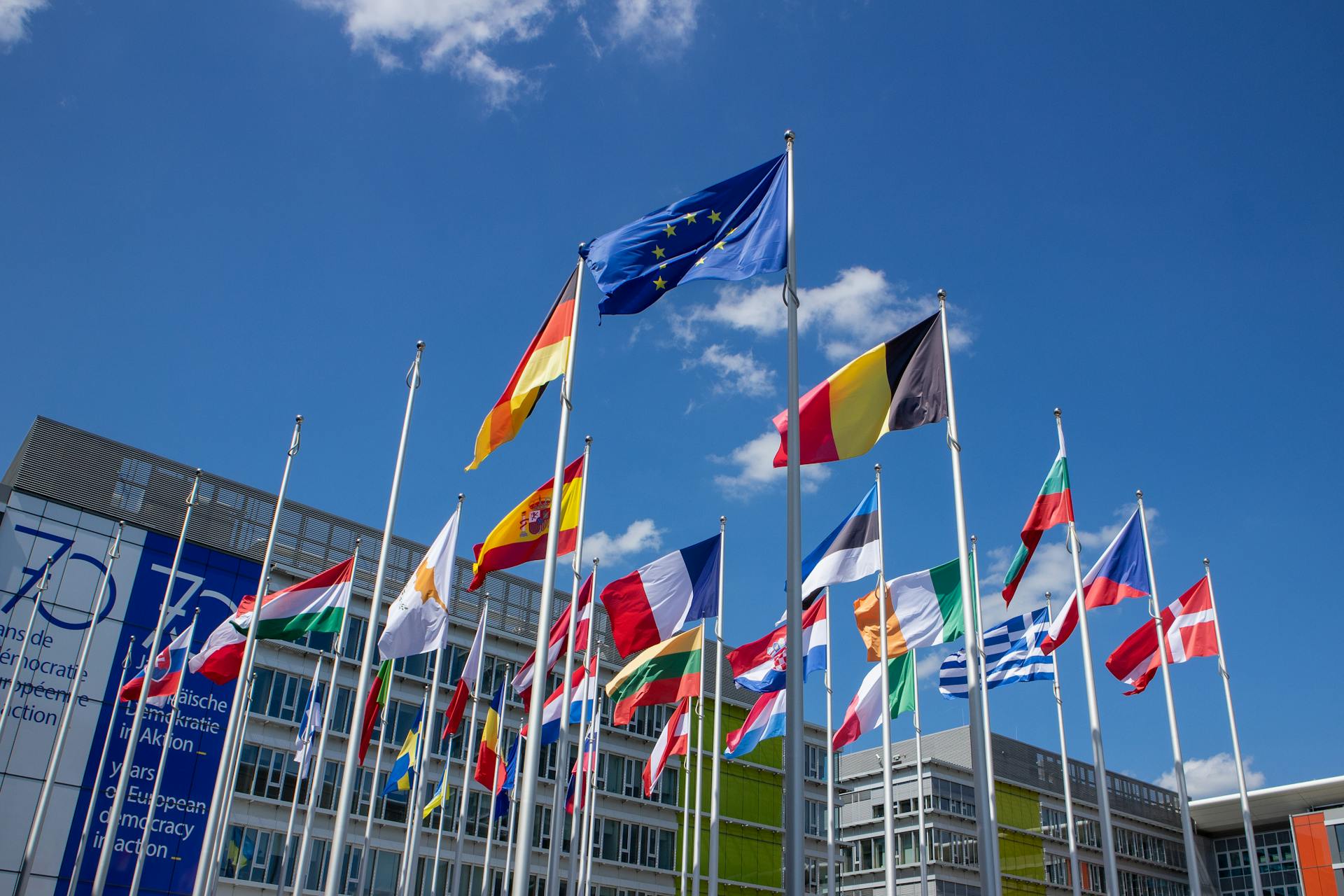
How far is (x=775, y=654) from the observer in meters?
31.0

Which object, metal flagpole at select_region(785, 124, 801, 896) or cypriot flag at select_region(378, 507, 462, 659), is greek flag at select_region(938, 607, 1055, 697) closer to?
cypriot flag at select_region(378, 507, 462, 659)

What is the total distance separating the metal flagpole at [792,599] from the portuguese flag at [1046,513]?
960 cm

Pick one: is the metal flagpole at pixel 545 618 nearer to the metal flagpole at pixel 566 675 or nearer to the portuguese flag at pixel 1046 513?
the metal flagpole at pixel 566 675

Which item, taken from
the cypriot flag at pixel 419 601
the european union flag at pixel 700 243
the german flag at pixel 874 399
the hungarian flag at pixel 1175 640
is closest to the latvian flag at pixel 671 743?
the cypriot flag at pixel 419 601

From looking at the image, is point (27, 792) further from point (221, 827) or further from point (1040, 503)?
point (1040, 503)

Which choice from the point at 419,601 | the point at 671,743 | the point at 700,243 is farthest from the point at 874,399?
the point at 671,743

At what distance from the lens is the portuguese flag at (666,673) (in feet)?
98.1

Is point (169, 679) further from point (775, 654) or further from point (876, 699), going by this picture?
point (876, 699)

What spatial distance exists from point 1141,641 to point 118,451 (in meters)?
43.1

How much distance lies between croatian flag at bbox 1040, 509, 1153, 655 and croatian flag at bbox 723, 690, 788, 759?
7.59 m

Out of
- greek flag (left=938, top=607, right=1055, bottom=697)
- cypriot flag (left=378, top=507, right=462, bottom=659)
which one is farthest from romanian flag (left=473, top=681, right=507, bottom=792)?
greek flag (left=938, top=607, right=1055, bottom=697)

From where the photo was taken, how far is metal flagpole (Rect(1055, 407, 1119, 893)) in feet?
79.4

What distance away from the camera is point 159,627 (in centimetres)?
3569

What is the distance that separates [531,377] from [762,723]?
52.6ft
